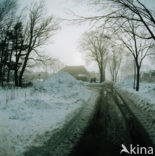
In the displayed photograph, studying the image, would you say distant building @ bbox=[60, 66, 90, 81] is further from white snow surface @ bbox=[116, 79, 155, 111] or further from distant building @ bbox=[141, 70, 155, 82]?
white snow surface @ bbox=[116, 79, 155, 111]

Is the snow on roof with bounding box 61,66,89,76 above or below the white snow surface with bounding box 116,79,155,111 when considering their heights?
above

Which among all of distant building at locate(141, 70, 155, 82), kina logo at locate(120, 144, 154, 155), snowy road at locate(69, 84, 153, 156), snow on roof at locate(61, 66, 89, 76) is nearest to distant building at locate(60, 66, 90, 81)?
snow on roof at locate(61, 66, 89, 76)

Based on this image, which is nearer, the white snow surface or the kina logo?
the kina logo

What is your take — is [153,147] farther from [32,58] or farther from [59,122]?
[32,58]

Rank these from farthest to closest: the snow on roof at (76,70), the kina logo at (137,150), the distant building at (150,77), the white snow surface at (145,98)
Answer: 1. the snow on roof at (76,70)
2. the distant building at (150,77)
3. the white snow surface at (145,98)
4. the kina logo at (137,150)

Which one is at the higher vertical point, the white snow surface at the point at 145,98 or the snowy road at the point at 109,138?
the white snow surface at the point at 145,98

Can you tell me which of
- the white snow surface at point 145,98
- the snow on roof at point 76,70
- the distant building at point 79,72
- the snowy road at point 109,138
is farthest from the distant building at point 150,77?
the snowy road at point 109,138

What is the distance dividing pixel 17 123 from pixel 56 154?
2.42 meters

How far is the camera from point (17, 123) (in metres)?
4.48

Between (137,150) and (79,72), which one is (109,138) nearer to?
(137,150)

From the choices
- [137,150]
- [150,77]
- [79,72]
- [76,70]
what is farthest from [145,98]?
[150,77]

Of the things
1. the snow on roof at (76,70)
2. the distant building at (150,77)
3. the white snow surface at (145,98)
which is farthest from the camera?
the snow on roof at (76,70)

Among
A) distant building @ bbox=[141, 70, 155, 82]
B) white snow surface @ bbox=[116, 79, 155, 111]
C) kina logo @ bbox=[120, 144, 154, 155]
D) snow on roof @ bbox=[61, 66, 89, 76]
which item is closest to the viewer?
kina logo @ bbox=[120, 144, 154, 155]

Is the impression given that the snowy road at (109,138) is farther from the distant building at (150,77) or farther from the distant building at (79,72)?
the distant building at (150,77)
